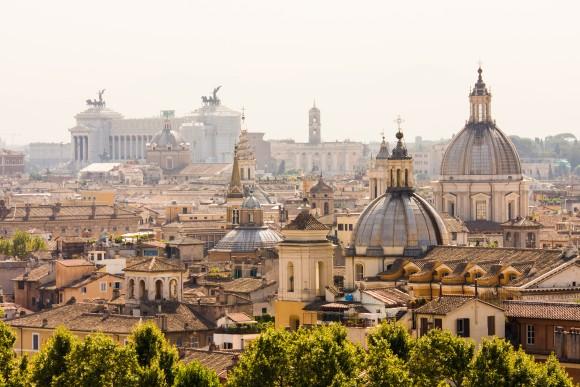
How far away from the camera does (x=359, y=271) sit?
6788cm

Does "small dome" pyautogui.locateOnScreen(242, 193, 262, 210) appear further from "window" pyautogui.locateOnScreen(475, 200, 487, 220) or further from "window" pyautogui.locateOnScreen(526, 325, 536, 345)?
"window" pyautogui.locateOnScreen(526, 325, 536, 345)

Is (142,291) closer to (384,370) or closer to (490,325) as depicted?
(490,325)

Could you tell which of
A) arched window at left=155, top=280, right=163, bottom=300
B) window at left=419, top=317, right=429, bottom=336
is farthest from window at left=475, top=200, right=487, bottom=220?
window at left=419, top=317, right=429, bottom=336

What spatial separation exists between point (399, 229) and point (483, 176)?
42.2 metres

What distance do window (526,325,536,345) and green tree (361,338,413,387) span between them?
15.1 feet

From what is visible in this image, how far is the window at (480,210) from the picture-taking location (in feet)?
360

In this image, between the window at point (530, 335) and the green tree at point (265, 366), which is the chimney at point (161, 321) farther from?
the green tree at point (265, 366)

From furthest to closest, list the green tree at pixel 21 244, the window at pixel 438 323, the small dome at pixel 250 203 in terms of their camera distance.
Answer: the green tree at pixel 21 244, the small dome at pixel 250 203, the window at pixel 438 323

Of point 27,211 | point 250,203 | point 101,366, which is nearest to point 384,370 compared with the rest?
point 101,366

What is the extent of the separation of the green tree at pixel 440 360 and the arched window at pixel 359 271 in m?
18.1

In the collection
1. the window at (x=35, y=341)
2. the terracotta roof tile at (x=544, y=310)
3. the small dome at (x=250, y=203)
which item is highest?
the small dome at (x=250, y=203)

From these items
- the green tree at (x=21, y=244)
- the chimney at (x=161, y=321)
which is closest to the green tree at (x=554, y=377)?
the chimney at (x=161, y=321)

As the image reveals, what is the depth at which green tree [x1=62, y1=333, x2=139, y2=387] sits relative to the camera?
4984 centimetres

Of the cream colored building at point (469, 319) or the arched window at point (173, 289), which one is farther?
the arched window at point (173, 289)
